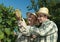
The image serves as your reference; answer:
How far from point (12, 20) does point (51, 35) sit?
1295mm

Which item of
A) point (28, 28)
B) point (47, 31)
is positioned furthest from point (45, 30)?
point (28, 28)

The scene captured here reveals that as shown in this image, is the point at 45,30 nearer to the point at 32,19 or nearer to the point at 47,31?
the point at 47,31

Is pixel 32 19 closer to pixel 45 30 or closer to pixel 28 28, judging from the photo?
pixel 28 28

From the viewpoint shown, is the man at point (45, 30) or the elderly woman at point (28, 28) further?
the elderly woman at point (28, 28)

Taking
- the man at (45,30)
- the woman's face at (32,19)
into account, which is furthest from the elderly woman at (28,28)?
the man at (45,30)

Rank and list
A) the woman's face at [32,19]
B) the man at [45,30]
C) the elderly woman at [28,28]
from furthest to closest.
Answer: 1. the woman's face at [32,19]
2. the elderly woman at [28,28]
3. the man at [45,30]

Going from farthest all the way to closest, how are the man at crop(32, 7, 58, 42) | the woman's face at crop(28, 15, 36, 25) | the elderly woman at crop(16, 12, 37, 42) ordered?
the woman's face at crop(28, 15, 36, 25)
the elderly woman at crop(16, 12, 37, 42)
the man at crop(32, 7, 58, 42)

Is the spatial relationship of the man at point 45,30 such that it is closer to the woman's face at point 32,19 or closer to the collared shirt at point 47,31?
the collared shirt at point 47,31

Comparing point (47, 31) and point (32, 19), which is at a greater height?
point (32, 19)

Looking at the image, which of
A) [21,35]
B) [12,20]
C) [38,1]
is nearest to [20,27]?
[21,35]

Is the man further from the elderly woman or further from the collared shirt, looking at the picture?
the elderly woman

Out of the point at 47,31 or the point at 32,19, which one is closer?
the point at 47,31

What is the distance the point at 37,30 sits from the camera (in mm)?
5328

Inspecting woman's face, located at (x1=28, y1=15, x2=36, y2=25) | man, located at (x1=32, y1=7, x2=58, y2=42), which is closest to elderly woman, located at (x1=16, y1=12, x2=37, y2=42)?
woman's face, located at (x1=28, y1=15, x2=36, y2=25)
